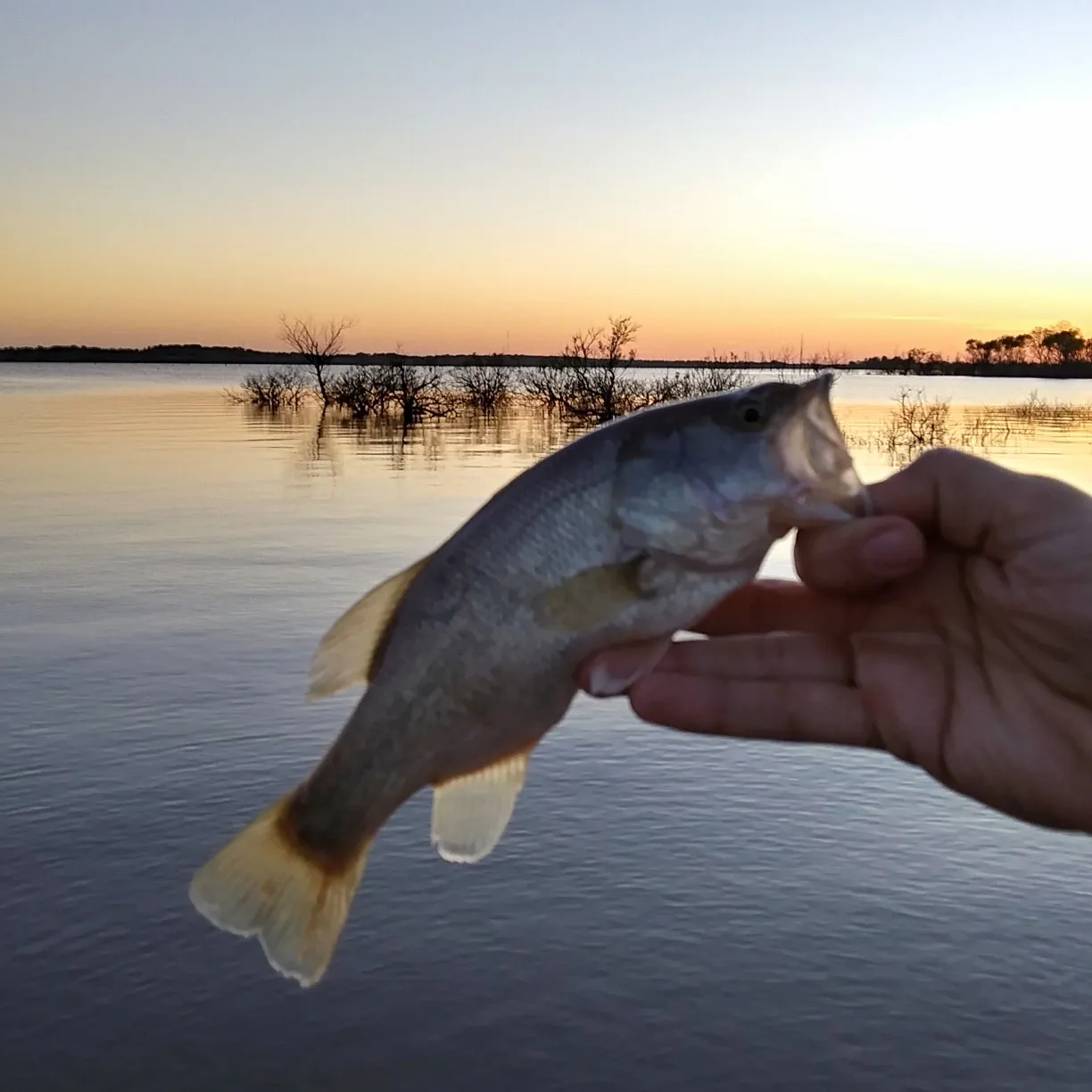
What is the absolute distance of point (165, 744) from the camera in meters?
9.14

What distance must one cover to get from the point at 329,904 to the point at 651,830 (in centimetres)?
465

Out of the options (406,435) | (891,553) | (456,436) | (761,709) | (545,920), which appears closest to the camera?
(891,553)

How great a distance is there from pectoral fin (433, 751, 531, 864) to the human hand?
444 mm

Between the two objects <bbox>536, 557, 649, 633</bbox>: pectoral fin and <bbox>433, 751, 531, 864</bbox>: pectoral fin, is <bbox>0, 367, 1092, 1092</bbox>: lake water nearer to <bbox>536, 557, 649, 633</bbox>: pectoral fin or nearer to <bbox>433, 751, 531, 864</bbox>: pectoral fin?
<bbox>433, 751, 531, 864</bbox>: pectoral fin

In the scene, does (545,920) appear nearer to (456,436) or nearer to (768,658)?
(768,658)

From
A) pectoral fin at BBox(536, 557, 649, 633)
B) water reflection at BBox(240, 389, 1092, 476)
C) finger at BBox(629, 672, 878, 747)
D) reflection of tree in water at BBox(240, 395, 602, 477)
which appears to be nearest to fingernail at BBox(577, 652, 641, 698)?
pectoral fin at BBox(536, 557, 649, 633)

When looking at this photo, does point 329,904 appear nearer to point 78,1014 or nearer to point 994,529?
point 994,529

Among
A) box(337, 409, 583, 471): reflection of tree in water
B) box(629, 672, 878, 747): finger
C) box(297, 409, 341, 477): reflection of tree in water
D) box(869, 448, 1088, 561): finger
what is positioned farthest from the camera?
box(337, 409, 583, 471): reflection of tree in water

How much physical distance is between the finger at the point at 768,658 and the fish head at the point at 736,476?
28.5 inches

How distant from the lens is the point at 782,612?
404cm

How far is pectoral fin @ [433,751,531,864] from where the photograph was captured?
340cm

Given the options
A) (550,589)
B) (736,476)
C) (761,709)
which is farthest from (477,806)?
(736,476)

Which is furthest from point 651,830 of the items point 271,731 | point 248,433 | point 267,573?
point 248,433

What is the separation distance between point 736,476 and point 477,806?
119 cm
